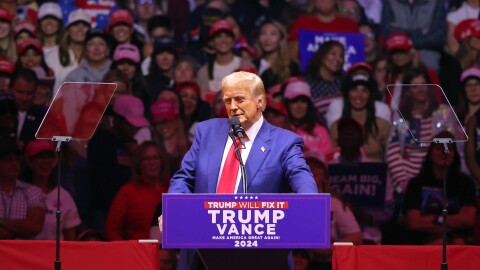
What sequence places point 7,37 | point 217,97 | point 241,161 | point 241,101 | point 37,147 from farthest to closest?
point 7,37, point 217,97, point 37,147, point 241,101, point 241,161

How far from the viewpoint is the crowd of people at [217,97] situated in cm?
828

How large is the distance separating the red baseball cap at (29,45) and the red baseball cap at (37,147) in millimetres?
853

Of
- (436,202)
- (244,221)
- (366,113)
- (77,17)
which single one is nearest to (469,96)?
(366,113)

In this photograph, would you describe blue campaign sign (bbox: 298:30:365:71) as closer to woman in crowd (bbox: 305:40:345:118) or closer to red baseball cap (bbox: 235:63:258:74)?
woman in crowd (bbox: 305:40:345:118)

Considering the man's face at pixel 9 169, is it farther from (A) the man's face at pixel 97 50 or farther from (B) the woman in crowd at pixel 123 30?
(B) the woman in crowd at pixel 123 30

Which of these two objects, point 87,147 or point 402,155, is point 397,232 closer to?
point 402,155

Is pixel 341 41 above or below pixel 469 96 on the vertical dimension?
above

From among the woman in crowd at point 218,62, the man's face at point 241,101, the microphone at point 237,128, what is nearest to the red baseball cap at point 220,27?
the woman in crowd at point 218,62

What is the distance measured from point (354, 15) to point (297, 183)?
4.75m

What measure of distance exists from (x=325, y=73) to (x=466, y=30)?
1.28 m

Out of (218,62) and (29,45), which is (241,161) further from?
(29,45)

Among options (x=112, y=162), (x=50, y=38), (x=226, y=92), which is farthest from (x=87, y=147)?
(x=226, y=92)

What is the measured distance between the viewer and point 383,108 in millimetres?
8695

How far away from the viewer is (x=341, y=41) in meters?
8.91
